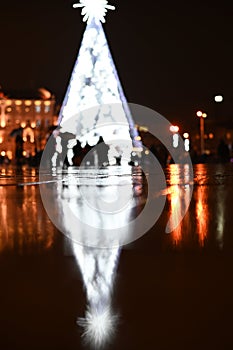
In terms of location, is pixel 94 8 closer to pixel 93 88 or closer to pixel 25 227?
pixel 93 88

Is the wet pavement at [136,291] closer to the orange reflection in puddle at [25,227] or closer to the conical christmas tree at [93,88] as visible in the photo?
the orange reflection in puddle at [25,227]

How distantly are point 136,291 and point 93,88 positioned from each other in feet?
160

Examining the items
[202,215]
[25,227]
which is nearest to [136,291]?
[25,227]

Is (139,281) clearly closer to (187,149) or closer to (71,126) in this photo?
(71,126)

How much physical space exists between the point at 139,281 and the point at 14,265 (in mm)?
1351

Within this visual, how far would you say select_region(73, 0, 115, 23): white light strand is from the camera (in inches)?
2004

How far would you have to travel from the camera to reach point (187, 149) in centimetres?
6362

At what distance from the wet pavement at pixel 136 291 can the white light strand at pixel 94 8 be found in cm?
4439

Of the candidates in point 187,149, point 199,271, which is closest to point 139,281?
point 199,271

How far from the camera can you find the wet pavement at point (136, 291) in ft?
12.8

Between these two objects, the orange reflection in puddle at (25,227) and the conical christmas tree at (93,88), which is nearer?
the orange reflection in puddle at (25,227)

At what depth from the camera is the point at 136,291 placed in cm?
496

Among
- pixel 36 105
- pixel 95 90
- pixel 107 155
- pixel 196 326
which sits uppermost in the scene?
pixel 36 105

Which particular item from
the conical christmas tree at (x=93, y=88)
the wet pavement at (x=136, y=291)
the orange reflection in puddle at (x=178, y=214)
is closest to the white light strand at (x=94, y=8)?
the conical christmas tree at (x=93, y=88)
